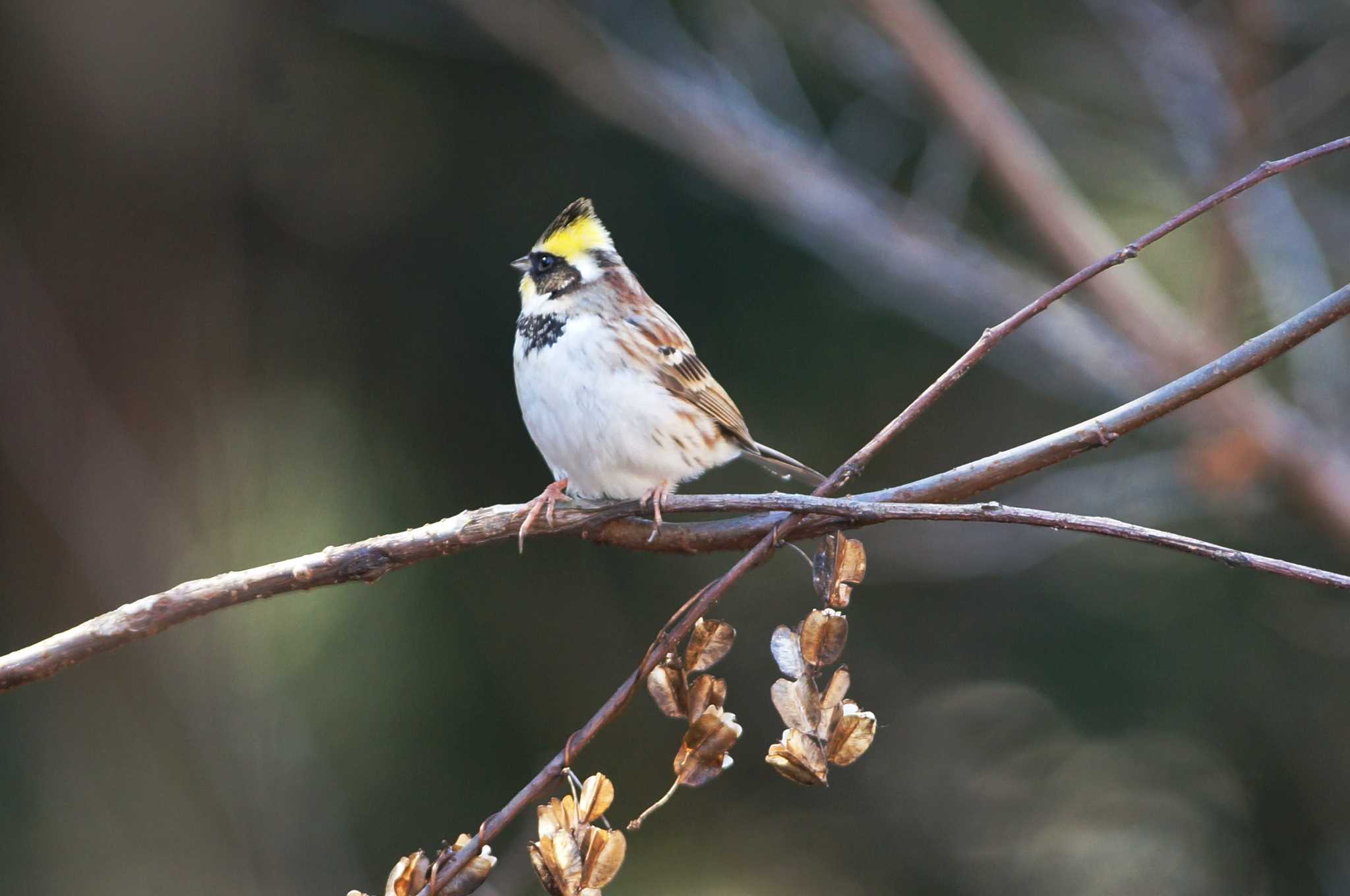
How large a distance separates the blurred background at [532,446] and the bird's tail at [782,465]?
97 centimetres

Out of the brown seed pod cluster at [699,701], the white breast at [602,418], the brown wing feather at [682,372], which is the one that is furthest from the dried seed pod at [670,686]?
the brown wing feather at [682,372]

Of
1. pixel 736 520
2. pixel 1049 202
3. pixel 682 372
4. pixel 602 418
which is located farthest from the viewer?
pixel 1049 202

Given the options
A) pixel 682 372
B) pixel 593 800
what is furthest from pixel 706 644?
pixel 682 372

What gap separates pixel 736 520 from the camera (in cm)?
125

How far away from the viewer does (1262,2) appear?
273 cm

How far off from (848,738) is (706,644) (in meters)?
0.14

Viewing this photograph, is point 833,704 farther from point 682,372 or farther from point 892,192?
point 892,192

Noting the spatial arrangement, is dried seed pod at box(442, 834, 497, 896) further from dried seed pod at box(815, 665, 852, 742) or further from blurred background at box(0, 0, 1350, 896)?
blurred background at box(0, 0, 1350, 896)

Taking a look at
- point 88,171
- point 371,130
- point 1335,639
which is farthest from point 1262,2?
point 88,171

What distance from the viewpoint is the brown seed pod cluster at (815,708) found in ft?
3.41

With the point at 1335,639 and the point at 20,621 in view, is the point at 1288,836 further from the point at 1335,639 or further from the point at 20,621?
the point at 20,621

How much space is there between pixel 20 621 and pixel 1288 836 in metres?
3.15

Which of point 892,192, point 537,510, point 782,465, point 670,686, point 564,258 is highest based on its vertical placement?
point 892,192

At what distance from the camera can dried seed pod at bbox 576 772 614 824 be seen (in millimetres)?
1026
